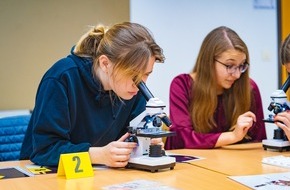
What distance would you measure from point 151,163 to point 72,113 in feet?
1.30

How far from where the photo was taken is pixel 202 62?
2.41m

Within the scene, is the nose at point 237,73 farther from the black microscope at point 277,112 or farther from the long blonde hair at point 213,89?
the black microscope at point 277,112

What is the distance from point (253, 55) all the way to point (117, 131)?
7.09 ft

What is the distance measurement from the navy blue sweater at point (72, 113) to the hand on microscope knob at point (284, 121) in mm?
610

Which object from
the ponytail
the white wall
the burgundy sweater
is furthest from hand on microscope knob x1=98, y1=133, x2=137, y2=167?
the white wall

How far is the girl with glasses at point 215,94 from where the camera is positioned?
2301 mm

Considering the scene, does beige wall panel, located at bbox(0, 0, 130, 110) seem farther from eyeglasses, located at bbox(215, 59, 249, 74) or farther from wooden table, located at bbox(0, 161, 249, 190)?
wooden table, located at bbox(0, 161, 249, 190)

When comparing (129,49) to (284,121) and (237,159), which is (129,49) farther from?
(284,121)

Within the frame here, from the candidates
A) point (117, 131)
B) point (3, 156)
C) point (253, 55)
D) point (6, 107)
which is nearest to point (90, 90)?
point (117, 131)

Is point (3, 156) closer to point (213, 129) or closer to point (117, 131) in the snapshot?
point (117, 131)

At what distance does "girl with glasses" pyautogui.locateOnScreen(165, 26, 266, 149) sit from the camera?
2301mm

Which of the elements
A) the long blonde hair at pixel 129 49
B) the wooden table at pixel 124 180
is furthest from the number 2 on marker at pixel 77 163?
the long blonde hair at pixel 129 49

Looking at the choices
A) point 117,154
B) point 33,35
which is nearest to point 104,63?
point 117,154

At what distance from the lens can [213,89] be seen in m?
2.35
